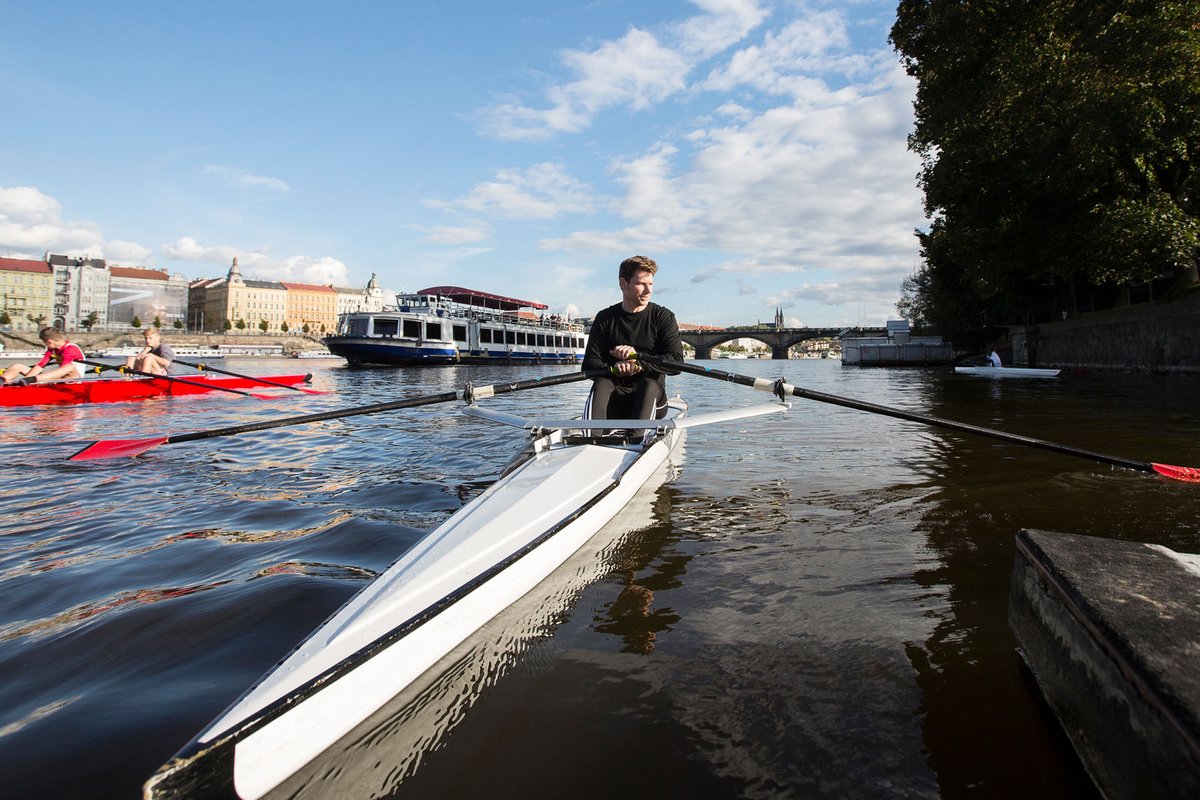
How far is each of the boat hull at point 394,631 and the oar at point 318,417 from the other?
182cm

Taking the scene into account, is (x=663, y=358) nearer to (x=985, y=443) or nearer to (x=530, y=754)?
(x=530, y=754)

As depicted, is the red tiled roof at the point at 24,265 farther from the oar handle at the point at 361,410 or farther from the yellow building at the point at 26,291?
the oar handle at the point at 361,410

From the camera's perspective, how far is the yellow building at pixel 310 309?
131375 mm

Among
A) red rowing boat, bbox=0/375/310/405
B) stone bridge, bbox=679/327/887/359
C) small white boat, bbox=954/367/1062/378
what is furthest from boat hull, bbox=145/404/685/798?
stone bridge, bbox=679/327/887/359

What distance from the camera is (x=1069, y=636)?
1.76 m

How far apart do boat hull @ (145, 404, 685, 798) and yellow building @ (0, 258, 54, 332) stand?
5323 inches

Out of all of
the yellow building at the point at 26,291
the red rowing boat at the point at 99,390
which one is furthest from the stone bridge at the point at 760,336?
the yellow building at the point at 26,291

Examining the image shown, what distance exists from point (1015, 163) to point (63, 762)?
80.1ft

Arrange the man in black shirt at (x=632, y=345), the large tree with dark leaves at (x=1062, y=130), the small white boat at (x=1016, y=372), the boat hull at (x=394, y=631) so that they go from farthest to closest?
the small white boat at (x=1016, y=372), the large tree with dark leaves at (x=1062, y=130), the man in black shirt at (x=632, y=345), the boat hull at (x=394, y=631)

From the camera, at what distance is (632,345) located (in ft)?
20.0

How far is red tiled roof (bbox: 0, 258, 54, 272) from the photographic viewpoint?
103188mm

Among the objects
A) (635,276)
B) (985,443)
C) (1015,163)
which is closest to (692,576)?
(635,276)

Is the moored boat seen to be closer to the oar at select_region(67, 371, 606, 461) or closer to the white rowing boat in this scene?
the oar at select_region(67, 371, 606, 461)

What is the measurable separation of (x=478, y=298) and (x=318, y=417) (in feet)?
160
